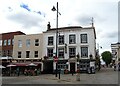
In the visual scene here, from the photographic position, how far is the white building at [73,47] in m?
45.0

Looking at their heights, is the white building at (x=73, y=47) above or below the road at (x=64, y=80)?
above

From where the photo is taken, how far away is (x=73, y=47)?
46156 mm

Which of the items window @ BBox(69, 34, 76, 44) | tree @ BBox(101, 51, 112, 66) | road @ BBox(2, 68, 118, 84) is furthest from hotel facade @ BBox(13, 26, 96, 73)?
tree @ BBox(101, 51, 112, 66)

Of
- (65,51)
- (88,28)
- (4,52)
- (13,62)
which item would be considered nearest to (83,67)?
(65,51)

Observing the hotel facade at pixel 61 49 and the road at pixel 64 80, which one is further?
the hotel facade at pixel 61 49

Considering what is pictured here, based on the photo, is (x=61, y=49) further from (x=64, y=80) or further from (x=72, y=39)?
(x=64, y=80)

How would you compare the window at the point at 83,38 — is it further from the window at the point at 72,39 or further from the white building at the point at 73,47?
the window at the point at 72,39

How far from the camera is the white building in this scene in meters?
45.0

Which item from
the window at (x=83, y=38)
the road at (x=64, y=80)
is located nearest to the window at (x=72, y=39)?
the window at (x=83, y=38)

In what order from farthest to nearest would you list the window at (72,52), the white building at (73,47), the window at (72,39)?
the window at (72,39) < the window at (72,52) < the white building at (73,47)

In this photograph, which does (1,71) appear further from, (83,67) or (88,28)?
(88,28)

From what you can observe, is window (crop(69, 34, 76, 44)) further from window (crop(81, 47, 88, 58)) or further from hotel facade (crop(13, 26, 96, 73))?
window (crop(81, 47, 88, 58))

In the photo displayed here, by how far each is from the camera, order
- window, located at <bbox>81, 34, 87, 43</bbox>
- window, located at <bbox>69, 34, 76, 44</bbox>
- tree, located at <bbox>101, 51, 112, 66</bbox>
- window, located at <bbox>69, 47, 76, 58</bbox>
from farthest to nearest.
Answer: tree, located at <bbox>101, 51, 112, 66</bbox> → window, located at <bbox>69, 34, 76, 44</bbox> → window, located at <bbox>69, 47, 76, 58</bbox> → window, located at <bbox>81, 34, 87, 43</bbox>

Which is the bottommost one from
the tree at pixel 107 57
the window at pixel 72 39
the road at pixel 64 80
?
the road at pixel 64 80
